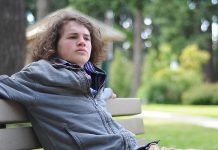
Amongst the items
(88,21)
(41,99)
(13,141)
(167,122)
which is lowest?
(167,122)

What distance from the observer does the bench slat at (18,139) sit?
9.09 feet

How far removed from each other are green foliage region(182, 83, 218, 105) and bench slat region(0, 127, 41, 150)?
21387 mm

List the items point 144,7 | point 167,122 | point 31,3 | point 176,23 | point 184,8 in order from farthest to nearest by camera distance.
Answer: point 31,3
point 176,23
point 184,8
point 144,7
point 167,122

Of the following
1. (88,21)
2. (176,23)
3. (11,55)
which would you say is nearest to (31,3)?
(176,23)

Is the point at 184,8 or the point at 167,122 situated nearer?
the point at 167,122

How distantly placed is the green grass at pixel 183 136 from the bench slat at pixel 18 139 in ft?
12.9

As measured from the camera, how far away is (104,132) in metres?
2.83

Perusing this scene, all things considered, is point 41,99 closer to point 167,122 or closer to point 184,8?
point 167,122

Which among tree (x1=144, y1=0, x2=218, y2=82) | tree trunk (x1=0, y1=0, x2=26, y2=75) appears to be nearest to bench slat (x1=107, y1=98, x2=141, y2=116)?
tree trunk (x1=0, y1=0, x2=26, y2=75)

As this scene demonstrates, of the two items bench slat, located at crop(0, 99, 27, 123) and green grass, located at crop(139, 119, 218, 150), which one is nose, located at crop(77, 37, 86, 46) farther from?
green grass, located at crop(139, 119, 218, 150)

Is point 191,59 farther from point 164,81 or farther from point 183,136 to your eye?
point 183,136

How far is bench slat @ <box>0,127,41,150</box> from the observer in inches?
109

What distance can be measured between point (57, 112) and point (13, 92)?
0.26m

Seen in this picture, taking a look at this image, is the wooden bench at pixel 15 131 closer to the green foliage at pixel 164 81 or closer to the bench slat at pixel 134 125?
the bench slat at pixel 134 125
